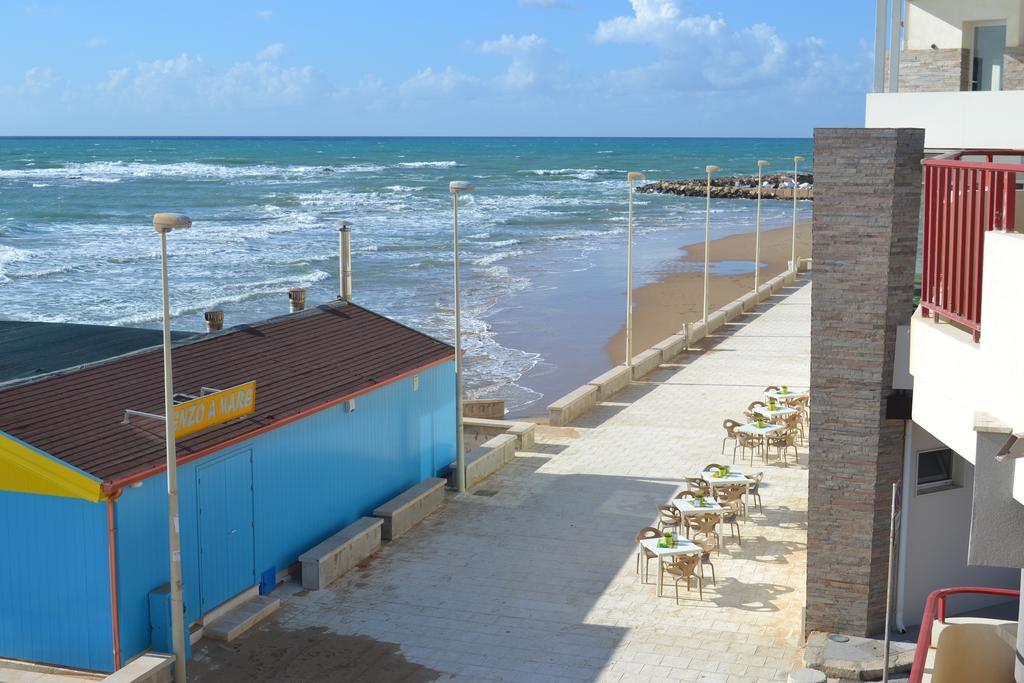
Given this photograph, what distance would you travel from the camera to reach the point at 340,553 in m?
14.5

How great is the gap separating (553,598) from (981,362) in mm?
7618

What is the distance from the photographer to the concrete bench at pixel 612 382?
2375cm

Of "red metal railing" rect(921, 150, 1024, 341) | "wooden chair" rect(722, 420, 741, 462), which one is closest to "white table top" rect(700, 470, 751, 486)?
"wooden chair" rect(722, 420, 741, 462)

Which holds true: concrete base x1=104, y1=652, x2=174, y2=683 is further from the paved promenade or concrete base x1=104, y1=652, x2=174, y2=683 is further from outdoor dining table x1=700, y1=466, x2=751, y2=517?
outdoor dining table x1=700, y1=466, x2=751, y2=517

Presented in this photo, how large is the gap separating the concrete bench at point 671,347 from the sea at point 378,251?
2009 millimetres

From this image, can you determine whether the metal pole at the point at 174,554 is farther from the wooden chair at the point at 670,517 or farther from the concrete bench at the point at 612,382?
the concrete bench at the point at 612,382

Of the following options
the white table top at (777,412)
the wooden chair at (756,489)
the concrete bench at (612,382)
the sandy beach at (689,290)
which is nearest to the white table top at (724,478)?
the wooden chair at (756,489)

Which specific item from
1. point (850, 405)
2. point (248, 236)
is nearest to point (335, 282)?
point (248, 236)

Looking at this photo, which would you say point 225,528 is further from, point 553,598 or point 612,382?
point 612,382

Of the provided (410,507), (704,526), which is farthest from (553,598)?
(410,507)

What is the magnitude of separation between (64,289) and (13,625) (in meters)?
35.3

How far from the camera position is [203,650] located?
12.4m

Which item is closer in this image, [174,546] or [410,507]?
[174,546]

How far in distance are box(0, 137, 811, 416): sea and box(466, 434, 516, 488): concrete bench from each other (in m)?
5.49
